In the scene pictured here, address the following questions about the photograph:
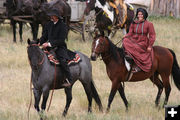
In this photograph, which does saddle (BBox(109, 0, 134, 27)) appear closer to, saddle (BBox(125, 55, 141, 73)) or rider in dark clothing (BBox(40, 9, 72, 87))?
saddle (BBox(125, 55, 141, 73))

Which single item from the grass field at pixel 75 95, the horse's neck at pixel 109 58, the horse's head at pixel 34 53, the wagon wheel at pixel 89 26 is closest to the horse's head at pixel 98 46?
the horse's neck at pixel 109 58

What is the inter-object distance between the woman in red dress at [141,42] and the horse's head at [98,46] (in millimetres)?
568

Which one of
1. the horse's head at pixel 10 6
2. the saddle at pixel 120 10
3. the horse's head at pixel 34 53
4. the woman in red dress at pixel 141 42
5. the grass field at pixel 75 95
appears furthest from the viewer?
the horse's head at pixel 10 6

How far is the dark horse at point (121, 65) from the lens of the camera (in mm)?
8773

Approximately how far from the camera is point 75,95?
10555mm

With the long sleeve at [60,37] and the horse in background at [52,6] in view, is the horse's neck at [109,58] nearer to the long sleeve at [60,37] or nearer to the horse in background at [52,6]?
the long sleeve at [60,37]

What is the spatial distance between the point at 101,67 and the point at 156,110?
483cm

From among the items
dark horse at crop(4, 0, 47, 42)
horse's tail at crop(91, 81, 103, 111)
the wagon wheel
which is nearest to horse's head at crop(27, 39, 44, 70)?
horse's tail at crop(91, 81, 103, 111)

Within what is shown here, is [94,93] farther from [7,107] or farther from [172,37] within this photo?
[172,37]

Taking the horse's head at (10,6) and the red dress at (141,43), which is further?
the horse's head at (10,6)

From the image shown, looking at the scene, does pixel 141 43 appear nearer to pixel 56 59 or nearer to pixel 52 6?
pixel 56 59

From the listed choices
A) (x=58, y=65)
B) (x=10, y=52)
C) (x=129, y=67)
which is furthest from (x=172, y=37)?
(x=58, y=65)

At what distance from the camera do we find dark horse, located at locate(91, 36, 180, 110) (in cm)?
877

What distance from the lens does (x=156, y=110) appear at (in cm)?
909
